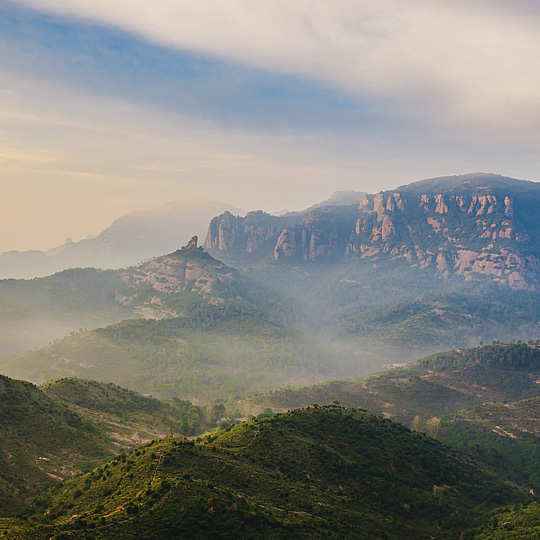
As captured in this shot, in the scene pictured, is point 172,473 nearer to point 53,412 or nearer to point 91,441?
point 91,441

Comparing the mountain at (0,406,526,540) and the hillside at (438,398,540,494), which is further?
the hillside at (438,398,540,494)

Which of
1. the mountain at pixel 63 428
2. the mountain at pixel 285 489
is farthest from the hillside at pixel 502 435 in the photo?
the mountain at pixel 63 428

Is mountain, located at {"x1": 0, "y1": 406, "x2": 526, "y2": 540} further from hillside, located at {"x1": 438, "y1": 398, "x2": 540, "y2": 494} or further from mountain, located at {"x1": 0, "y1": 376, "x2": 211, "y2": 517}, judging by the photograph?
hillside, located at {"x1": 438, "y1": 398, "x2": 540, "y2": 494}

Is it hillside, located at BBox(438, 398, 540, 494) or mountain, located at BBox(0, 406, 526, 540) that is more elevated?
mountain, located at BBox(0, 406, 526, 540)

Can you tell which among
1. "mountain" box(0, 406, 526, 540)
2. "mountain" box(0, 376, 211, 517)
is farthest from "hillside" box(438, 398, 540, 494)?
"mountain" box(0, 376, 211, 517)

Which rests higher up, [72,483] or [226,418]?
[72,483]

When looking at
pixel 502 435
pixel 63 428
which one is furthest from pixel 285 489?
pixel 502 435

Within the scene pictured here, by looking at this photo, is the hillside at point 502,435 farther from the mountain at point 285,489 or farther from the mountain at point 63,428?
the mountain at point 63,428

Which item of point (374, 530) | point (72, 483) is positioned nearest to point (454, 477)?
point (374, 530)
